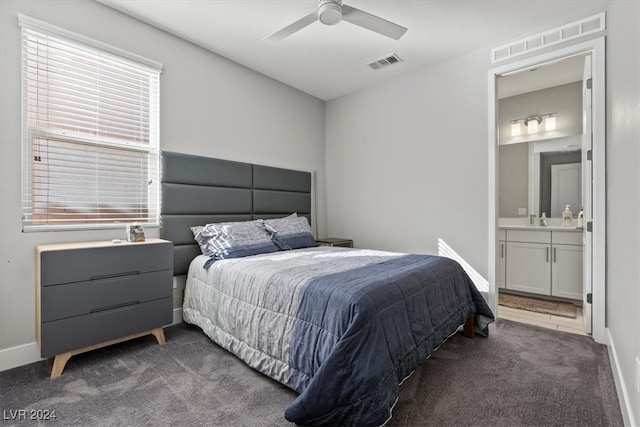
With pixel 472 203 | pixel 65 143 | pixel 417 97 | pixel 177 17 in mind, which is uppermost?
pixel 177 17

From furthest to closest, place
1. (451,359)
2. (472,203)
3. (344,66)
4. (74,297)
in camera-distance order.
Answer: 1. (344,66)
2. (472,203)
3. (451,359)
4. (74,297)

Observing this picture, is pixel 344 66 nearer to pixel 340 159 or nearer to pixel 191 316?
pixel 340 159

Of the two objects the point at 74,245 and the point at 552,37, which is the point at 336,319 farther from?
the point at 552,37

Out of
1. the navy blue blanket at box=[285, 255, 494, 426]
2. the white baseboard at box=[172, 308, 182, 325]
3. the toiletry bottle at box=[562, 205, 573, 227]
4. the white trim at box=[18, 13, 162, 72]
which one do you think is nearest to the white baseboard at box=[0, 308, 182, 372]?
the white baseboard at box=[172, 308, 182, 325]

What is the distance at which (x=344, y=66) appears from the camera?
359 centimetres

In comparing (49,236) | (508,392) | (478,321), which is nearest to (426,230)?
(478,321)

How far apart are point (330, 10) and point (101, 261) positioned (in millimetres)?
2348

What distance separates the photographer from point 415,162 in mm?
3697

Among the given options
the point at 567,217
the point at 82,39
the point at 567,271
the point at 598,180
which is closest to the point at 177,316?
the point at 82,39

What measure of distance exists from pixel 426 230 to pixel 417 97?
1583 millimetres

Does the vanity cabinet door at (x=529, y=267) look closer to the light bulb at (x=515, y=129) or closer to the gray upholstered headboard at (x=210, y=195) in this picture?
the light bulb at (x=515, y=129)

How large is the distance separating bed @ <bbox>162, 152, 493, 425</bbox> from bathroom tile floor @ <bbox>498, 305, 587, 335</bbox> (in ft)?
2.70

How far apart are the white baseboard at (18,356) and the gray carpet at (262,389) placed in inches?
2.4

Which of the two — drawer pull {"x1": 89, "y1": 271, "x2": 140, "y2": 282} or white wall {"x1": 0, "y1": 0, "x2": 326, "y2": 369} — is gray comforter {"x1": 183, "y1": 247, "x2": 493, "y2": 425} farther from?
white wall {"x1": 0, "y1": 0, "x2": 326, "y2": 369}
